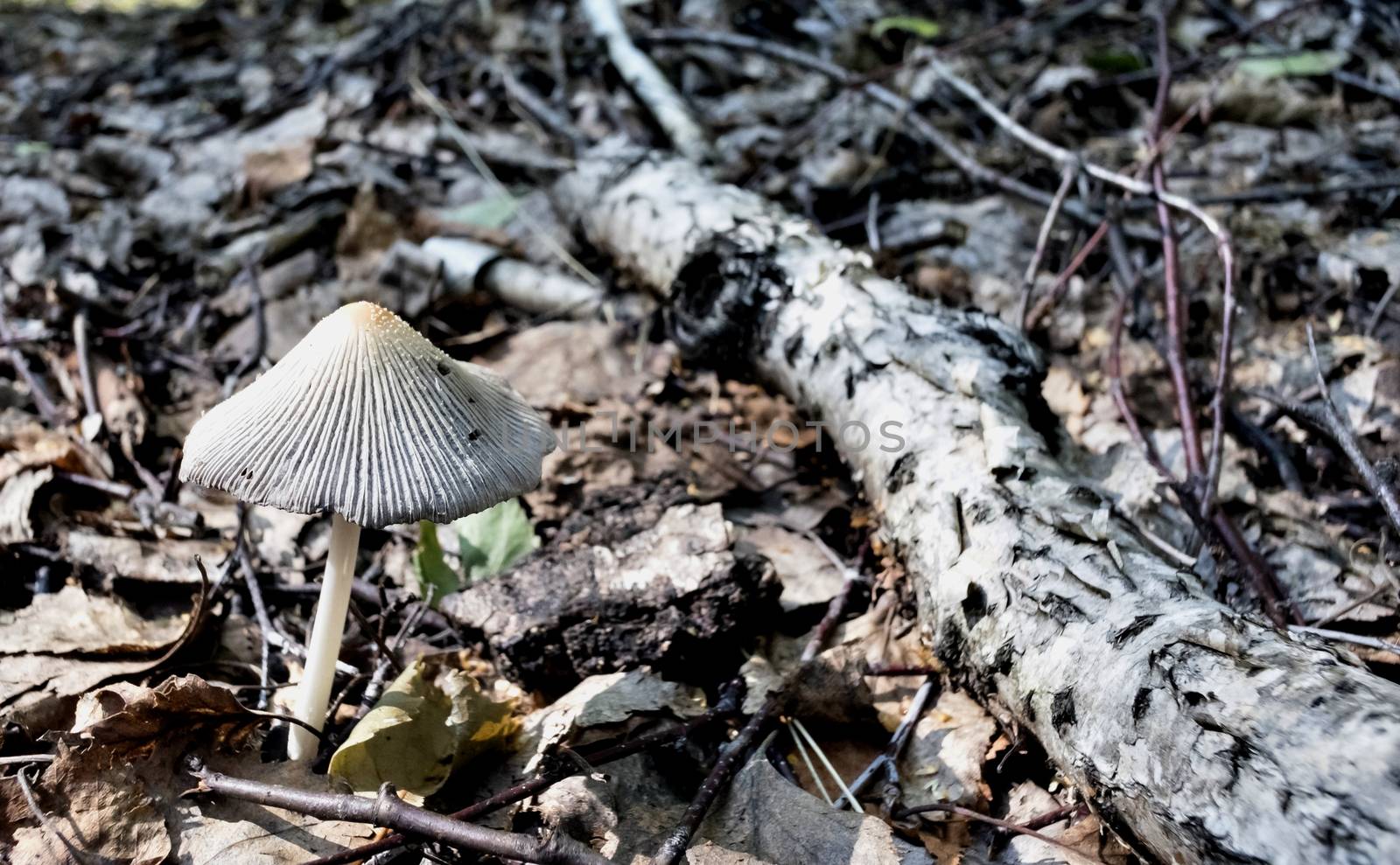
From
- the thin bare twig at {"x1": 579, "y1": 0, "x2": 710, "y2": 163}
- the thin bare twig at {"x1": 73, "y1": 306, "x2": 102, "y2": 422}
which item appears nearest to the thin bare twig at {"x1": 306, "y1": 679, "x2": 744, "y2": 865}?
the thin bare twig at {"x1": 73, "y1": 306, "x2": 102, "y2": 422}

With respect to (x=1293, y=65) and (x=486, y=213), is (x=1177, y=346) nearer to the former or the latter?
(x=1293, y=65)

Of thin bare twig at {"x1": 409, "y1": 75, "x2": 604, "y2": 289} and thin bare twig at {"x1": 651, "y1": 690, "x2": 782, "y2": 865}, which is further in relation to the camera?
thin bare twig at {"x1": 409, "y1": 75, "x2": 604, "y2": 289}

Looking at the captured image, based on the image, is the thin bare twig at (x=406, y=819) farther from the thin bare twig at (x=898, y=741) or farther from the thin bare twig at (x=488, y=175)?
the thin bare twig at (x=488, y=175)

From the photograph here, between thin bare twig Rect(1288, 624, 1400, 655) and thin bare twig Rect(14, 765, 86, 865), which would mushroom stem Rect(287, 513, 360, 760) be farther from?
thin bare twig Rect(1288, 624, 1400, 655)

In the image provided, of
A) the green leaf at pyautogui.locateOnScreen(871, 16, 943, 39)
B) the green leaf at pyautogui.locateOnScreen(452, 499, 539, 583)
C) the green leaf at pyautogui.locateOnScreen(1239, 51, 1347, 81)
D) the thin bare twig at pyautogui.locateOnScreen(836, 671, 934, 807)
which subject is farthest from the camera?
the green leaf at pyautogui.locateOnScreen(871, 16, 943, 39)

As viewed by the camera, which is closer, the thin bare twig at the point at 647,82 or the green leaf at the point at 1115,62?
the thin bare twig at the point at 647,82

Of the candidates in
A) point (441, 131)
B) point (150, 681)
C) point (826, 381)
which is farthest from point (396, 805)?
point (441, 131)

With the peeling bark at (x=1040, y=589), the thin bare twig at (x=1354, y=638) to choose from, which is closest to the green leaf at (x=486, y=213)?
the peeling bark at (x=1040, y=589)
